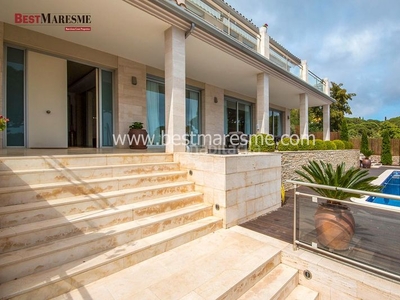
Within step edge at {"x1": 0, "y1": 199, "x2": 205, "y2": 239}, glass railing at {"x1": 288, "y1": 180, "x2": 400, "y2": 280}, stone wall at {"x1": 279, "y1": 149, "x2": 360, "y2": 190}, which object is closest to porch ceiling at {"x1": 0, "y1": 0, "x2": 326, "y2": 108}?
stone wall at {"x1": 279, "y1": 149, "x2": 360, "y2": 190}

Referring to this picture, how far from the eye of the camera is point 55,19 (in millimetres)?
4801

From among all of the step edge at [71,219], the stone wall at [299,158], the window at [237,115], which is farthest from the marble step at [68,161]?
the window at [237,115]

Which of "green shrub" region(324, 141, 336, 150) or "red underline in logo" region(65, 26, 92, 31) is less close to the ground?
"red underline in logo" region(65, 26, 92, 31)

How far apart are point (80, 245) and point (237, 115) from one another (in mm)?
10663

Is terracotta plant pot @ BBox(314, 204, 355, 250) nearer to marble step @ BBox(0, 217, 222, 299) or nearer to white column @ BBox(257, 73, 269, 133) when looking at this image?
marble step @ BBox(0, 217, 222, 299)

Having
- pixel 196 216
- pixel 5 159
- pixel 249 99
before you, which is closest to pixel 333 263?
pixel 196 216

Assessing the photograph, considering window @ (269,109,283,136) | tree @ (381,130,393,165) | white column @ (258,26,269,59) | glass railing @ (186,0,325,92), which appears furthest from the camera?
tree @ (381,130,393,165)

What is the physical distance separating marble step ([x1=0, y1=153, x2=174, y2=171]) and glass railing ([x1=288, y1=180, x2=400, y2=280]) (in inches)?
118

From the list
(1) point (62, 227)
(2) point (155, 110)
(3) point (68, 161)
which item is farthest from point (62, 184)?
(2) point (155, 110)

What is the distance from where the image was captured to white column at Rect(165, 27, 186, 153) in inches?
196

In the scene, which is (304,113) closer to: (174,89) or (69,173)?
(174,89)

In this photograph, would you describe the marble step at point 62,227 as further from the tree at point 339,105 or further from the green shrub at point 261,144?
the tree at point 339,105

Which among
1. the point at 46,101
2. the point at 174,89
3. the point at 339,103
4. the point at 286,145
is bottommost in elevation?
the point at 286,145

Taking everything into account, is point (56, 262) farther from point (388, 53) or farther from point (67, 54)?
point (388, 53)
